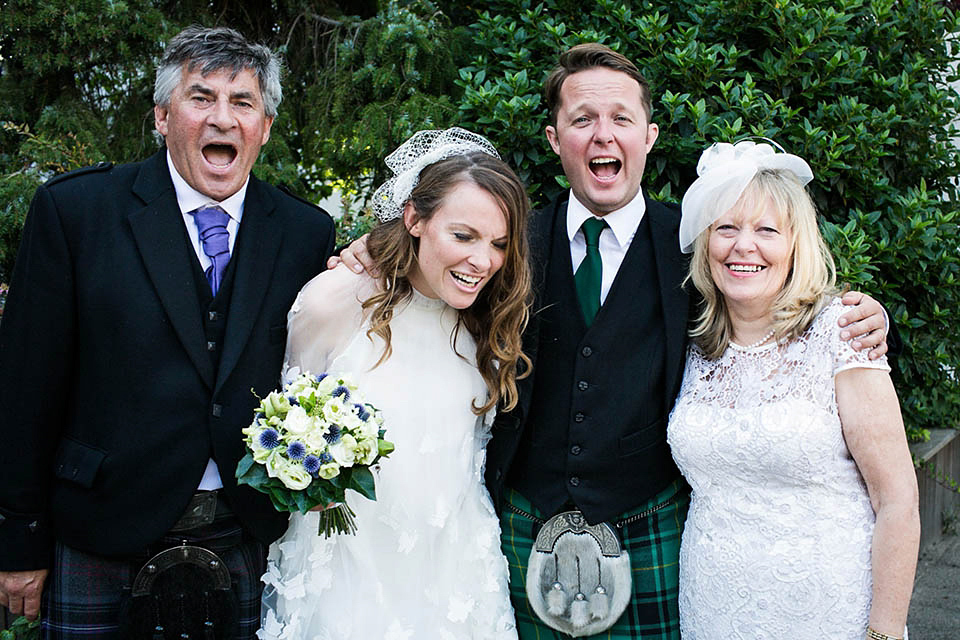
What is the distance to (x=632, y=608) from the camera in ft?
8.65

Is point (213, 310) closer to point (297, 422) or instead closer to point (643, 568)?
point (297, 422)

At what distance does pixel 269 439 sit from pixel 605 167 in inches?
52.5

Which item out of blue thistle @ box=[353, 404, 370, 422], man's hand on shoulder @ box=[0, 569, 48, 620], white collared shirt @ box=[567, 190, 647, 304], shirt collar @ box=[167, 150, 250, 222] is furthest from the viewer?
white collared shirt @ box=[567, 190, 647, 304]

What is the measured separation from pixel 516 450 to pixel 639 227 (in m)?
0.77

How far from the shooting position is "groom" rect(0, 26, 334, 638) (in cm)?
232

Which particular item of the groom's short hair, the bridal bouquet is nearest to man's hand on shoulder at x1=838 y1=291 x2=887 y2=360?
the groom's short hair

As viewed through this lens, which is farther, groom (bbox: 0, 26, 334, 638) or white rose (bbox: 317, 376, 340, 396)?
groom (bbox: 0, 26, 334, 638)

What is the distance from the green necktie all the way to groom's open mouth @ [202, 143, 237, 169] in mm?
1050

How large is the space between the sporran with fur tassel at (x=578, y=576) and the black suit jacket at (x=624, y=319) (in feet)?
0.71

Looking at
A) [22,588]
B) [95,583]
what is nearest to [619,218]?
[95,583]

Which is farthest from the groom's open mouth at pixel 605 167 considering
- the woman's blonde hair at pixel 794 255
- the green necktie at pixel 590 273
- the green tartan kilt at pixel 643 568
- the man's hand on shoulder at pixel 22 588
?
the man's hand on shoulder at pixel 22 588

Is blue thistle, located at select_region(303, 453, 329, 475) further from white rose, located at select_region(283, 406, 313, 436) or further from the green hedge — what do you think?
the green hedge

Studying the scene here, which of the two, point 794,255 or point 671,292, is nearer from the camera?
point 794,255

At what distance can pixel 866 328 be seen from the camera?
7.57 feet
